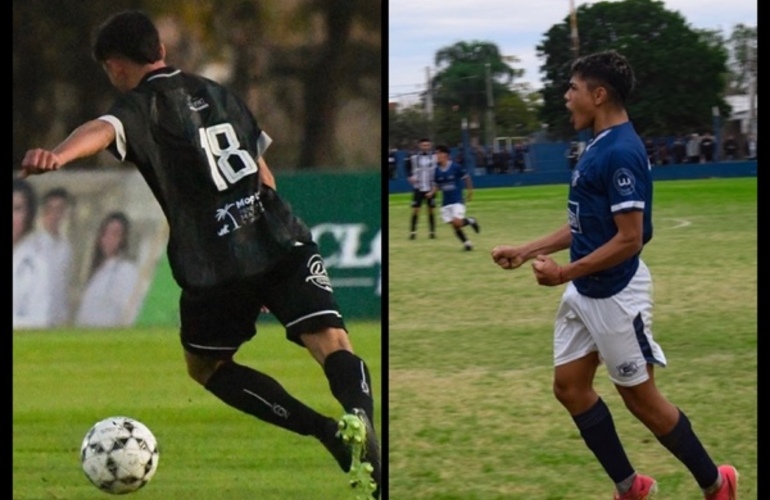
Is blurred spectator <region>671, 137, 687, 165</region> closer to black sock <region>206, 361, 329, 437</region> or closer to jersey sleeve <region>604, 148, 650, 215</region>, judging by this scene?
jersey sleeve <region>604, 148, 650, 215</region>

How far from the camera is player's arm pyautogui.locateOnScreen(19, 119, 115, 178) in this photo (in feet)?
17.4

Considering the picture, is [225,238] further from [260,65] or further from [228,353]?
[260,65]

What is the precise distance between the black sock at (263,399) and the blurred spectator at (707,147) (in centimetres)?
350

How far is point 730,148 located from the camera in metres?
8.90

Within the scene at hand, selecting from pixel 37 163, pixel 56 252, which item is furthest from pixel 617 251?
pixel 56 252

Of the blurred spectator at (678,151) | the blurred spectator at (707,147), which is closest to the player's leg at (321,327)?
the blurred spectator at (678,151)

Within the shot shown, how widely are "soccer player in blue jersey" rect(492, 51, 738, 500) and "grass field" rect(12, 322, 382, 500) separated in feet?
4.05

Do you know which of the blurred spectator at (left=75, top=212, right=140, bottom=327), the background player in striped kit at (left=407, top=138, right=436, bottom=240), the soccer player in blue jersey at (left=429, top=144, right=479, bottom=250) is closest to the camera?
the blurred spectator at (left=75, top=212, right=140, bottom=327)

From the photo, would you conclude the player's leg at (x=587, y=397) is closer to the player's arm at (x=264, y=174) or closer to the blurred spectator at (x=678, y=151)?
the player's arm at (x=264, y=174)

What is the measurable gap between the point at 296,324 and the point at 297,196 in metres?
0.82

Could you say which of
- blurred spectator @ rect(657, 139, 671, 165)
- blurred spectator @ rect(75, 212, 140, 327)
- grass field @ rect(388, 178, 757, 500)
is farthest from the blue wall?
blurred spectator @ rect(75, 212, 140, 327)

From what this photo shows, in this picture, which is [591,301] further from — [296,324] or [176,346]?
[176,346]
